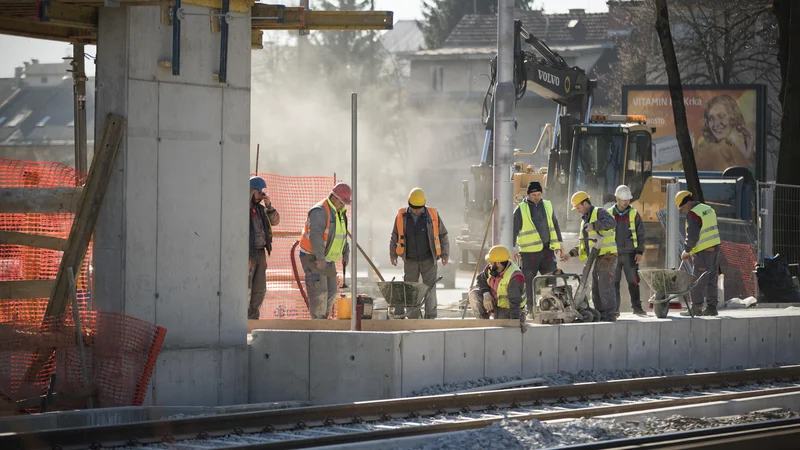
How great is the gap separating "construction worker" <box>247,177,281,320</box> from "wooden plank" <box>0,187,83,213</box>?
10.8ft

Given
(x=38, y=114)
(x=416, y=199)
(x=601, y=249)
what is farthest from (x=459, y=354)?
(x=38, y=114)

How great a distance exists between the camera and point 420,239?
1596cm

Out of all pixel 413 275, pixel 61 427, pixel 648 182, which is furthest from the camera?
pixel 648 182

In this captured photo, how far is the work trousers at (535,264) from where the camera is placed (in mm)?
16922

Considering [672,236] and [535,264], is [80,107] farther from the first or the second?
[672,236]

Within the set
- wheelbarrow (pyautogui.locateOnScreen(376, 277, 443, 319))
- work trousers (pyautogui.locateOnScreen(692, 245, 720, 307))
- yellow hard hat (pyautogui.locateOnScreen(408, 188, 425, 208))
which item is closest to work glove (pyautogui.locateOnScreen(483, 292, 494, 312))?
wheelbarrow (pyautogui.locateOnScreen(376, 277, 443, 319))

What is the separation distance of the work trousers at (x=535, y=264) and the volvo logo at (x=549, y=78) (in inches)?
442

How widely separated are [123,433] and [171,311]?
8.36 ft

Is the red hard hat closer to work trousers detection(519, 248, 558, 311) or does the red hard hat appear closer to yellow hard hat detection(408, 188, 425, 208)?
yellow hard hat detection(408, 188, 425, 208)

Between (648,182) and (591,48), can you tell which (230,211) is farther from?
(591,48)

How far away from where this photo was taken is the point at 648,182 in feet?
94.8

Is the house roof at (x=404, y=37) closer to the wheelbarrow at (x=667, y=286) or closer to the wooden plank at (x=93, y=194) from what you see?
the wheelbarrow at (x=667, y=286)

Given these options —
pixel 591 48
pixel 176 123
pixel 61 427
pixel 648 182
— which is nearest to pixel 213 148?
pixel 176 123

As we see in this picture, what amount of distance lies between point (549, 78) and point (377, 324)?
14.9 meters
